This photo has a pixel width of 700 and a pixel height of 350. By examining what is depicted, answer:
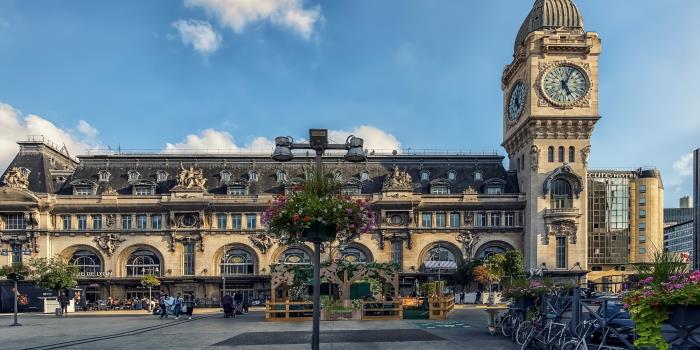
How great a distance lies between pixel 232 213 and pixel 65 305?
20.4m

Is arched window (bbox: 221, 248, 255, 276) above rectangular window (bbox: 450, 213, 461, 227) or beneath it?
beneath

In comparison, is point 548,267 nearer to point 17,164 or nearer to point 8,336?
point 8,336

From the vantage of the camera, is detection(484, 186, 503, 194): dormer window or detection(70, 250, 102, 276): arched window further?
detection(484, 186, 503, 194): dormer window

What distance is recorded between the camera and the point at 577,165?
187 ft

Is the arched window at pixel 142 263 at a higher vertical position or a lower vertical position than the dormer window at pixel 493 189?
lower

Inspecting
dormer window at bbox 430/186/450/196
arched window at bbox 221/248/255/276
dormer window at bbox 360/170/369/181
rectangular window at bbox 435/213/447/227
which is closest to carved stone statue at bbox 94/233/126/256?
arched window at bbox 221/248/255/276

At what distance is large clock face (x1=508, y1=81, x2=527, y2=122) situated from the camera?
5888 cm

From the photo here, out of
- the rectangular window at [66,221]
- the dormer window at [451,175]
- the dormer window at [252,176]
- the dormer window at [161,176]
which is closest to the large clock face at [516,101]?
the dormer window at [451,175]

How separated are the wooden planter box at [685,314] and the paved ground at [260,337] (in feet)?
29.8

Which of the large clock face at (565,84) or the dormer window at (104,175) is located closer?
the large clock face at (565,84)

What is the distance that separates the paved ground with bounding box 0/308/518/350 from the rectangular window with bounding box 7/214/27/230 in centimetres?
3372

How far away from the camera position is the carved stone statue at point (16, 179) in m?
55.6

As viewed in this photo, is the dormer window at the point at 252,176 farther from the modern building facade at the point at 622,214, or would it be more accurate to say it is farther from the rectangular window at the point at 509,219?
the modern building facade at the point at 622,214

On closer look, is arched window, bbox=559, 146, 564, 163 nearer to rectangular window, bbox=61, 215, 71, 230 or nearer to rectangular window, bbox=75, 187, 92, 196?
rectangular window, bbox=75, 187, 92, 196
